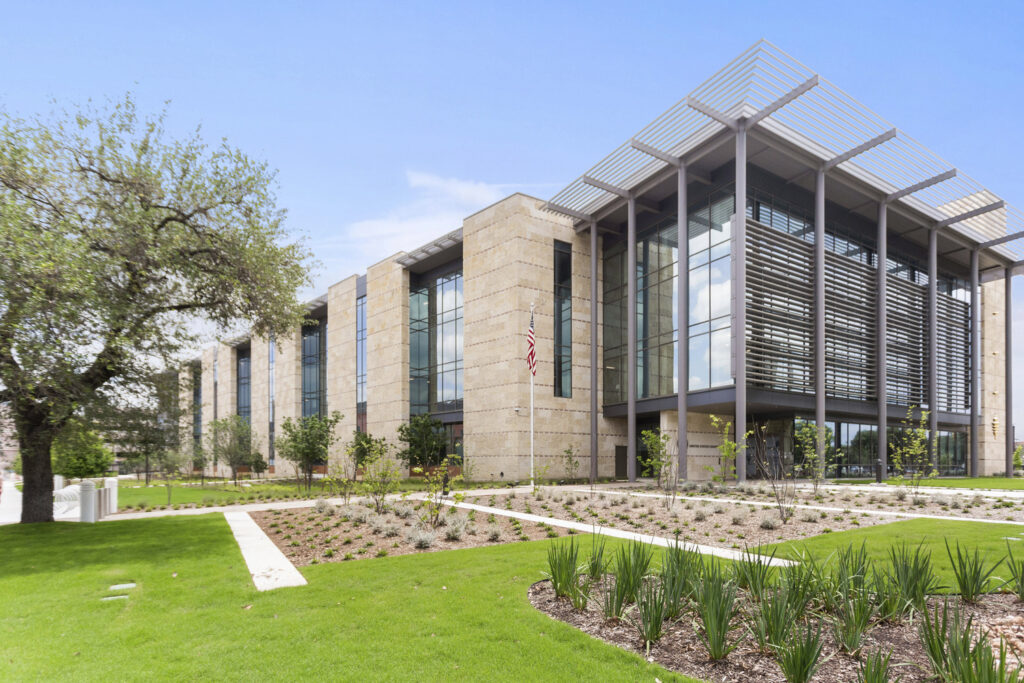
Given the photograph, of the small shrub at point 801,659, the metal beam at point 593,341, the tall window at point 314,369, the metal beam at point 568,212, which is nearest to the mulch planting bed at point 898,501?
the metal beam at point 593,341

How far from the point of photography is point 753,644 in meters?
5.87

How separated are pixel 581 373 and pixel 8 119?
1093 inches

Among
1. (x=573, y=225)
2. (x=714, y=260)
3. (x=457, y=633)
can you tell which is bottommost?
(x=457, y=633)

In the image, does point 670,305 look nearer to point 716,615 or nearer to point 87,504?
point 87,504

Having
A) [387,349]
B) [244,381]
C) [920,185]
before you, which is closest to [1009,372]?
[920,185]

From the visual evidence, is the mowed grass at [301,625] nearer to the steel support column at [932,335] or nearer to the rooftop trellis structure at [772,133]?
the rooftop trellis structure at [772,133]

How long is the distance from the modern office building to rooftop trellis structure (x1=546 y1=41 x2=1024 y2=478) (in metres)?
0.12

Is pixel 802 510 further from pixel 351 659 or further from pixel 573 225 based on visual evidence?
pixel 573 225

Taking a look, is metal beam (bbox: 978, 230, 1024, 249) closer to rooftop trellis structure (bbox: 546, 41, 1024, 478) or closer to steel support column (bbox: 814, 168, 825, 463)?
rooftop trellis structure (bbox: 546, 41, 1024, 478)

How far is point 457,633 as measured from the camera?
6.46 meters

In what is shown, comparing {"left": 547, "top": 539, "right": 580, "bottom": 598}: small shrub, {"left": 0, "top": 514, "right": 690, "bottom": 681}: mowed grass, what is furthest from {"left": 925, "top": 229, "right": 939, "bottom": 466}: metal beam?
A: {"left": 547, "top": 539, "right": 580, "bottom": 598}: small shrub

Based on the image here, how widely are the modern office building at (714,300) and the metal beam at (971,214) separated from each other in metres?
0.16

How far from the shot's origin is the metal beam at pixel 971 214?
110ft

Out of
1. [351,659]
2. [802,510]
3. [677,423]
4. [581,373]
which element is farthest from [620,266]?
A: [351,659]
